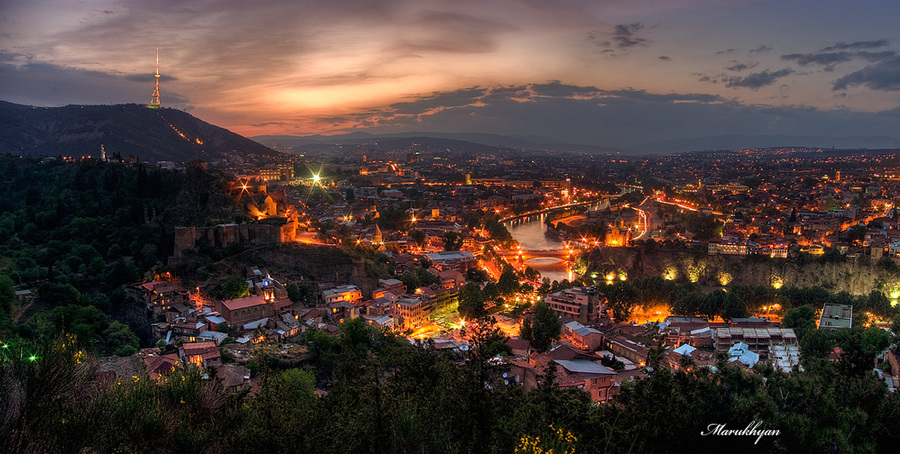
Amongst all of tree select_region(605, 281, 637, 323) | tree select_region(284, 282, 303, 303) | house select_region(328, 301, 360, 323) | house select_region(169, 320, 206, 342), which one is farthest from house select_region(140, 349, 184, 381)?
tree select_region(605, 281, 637, 323)

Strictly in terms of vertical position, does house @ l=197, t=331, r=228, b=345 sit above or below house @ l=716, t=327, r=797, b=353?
above

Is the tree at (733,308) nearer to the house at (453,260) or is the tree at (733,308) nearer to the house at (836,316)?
the house at (836,316)

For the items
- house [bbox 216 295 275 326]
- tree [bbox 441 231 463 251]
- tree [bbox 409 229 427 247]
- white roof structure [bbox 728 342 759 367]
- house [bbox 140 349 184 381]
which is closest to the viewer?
house [bbox 140 349 184 381]

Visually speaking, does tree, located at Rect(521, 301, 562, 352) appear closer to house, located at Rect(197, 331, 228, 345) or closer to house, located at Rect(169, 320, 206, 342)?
house, located at Rect(197, 331, 228, 345)

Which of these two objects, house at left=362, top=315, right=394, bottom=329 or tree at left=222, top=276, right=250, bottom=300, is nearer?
house at left=362, top=315, right=394, bottom=329

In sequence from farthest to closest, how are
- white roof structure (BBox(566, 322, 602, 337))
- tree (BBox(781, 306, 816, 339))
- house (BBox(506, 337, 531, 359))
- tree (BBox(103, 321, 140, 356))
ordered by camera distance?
1. tree (BBox(781, 306, 816, 339))
2. white roof structure (BBox(566, 322, 602, 337))
3. tree (BBox(103, 321, 140, 356))
4. house (BBox(506, 337, 531, 359))

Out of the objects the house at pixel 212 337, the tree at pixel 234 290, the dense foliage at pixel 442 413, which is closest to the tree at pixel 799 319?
the dense foliage at pixel 442 413

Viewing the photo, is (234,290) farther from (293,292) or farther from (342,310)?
(342,310)
